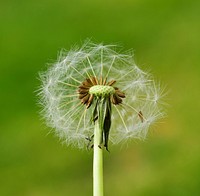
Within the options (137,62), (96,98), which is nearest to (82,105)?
(96,98)

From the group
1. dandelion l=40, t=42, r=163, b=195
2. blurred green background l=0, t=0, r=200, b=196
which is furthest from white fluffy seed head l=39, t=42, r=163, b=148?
blurred green background l=0, t=0, r=200, b=196

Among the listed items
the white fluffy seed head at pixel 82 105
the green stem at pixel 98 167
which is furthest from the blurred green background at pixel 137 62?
the green stem at pixel 98 167

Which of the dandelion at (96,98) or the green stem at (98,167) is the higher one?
the dandelion at (96,98)

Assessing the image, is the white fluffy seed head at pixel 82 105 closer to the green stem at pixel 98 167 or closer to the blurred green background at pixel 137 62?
the green stem at pixel 98 167

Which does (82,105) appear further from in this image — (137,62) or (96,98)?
(137,62)

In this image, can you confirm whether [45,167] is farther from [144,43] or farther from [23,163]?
[144,43]

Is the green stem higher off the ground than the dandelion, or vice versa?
the dandelion

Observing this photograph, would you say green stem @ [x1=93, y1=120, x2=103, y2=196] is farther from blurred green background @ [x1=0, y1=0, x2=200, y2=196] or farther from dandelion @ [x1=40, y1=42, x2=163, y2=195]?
blurred green background @ [x1=0, y1=0, x2=200, y2=196]
